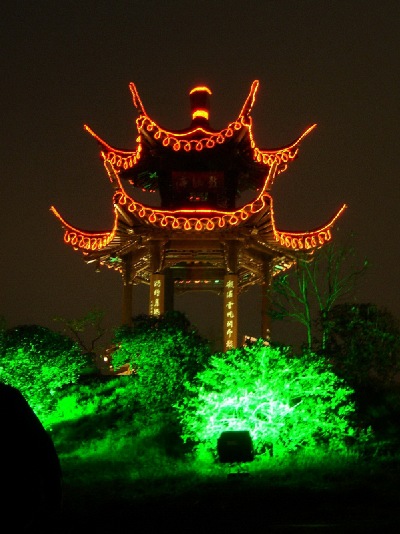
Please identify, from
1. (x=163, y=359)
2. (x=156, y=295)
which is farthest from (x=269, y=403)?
(x=156, y=295)

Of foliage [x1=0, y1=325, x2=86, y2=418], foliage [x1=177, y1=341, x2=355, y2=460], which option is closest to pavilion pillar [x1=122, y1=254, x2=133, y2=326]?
foliage [x1=0, y1=325, x2=86, y2=418]

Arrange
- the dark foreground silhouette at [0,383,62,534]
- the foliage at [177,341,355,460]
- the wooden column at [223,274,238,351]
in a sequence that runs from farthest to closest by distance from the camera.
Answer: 1. the wooden column at [223,274,238,351]
2. the foliage at [177,341,355,460]
3. the dark foreground silhouette at [0,383,62,534]

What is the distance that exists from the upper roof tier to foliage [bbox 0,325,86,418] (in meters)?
8.63

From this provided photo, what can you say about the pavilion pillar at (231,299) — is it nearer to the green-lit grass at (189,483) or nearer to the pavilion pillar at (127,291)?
the pavilion pillar at (127,291)

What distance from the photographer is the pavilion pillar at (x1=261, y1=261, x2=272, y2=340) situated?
80.4 ft

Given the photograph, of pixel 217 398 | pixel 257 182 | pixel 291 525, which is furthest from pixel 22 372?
pixel 257 182

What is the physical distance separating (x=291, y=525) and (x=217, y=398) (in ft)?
17.1

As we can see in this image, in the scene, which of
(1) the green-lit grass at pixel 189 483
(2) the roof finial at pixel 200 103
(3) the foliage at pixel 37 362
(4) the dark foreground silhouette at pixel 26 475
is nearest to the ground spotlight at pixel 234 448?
(1) the green-lit grass at pixel 189 483

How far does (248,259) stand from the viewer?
83.0 ft

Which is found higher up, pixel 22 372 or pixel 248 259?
pixel 248 259

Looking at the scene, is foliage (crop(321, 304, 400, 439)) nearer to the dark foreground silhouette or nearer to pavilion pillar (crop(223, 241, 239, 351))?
pavilion pillar (crop(223, 241, 239, 351))

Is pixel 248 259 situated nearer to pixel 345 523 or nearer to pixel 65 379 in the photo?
pixel 65 379

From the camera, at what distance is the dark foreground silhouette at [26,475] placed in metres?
2.64

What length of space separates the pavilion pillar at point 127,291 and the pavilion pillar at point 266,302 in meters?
4.62
